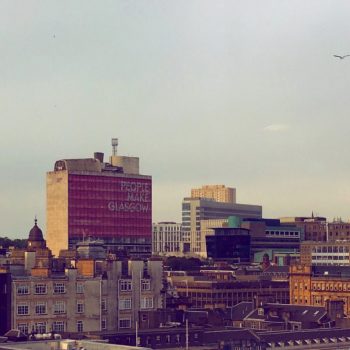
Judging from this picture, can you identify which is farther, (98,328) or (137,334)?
(98,328)

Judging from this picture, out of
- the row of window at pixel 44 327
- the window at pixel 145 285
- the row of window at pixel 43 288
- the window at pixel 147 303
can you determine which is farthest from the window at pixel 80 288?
the window at pixel 147 303

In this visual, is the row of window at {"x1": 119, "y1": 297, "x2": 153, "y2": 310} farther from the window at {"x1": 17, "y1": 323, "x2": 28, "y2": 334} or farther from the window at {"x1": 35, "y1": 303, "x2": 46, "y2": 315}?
the window at {"x1": 17, "y1": 323, "x2": 28, "y2": 334}

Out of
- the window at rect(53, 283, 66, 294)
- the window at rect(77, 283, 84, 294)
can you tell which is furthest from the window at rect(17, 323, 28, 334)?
the window at rect(77, 283, 84, 294)

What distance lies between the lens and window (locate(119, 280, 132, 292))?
526 feet

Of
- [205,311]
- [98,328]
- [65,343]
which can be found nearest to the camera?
[65,343]

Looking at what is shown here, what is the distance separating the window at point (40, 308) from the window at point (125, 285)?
13.6m

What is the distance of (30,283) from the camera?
5940 inches

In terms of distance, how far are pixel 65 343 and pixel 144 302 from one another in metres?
61.8

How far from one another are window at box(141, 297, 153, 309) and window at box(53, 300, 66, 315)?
47.3ft

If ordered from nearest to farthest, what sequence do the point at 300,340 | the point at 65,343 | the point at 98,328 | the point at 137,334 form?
the point at 65,343
the point at 137,334
the point at 98,328
the point at 300,340

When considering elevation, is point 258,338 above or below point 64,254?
below

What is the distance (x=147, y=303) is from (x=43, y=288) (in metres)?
19.2

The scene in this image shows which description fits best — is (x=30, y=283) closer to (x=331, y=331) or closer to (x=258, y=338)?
(x=258, y=338)

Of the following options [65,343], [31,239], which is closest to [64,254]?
[31,239]
